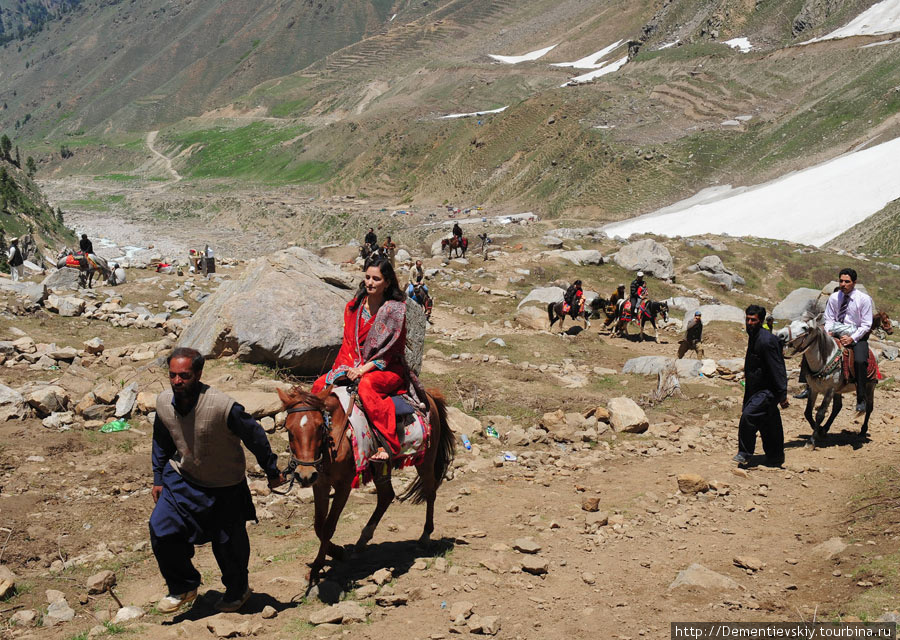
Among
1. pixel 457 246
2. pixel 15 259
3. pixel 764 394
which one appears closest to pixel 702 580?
pixel 764 394

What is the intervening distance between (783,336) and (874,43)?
5842 cm

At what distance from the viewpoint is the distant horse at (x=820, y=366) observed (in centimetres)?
927

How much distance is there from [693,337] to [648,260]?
1040 centimetres

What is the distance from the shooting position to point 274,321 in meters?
11.0

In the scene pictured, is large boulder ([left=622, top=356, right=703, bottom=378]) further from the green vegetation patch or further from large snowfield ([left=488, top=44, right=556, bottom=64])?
large snowfield ([left=488, top=44, right=556, bottom=64])

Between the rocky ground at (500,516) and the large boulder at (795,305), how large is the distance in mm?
8739

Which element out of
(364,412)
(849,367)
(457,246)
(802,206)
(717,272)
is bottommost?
(849,367)

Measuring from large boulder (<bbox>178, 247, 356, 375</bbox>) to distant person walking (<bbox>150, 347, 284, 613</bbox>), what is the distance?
5.88 metres

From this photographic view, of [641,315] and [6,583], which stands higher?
[641,315]

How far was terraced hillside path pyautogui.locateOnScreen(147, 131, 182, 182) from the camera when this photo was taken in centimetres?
9959

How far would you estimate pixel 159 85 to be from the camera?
567 ft

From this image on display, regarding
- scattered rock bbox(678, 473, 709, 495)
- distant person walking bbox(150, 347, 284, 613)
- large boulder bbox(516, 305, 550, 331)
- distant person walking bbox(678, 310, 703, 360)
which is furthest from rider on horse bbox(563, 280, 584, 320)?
distant person walking bbox(150, 347, 284, 613)

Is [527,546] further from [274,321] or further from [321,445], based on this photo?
[274,321]

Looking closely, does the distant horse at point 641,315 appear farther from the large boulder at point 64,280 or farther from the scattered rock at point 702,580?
the large boulder at point 64,280
